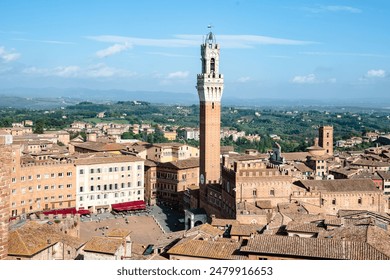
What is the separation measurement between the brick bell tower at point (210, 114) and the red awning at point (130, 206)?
14.2 feet

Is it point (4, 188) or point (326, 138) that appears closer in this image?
point (4, 188)

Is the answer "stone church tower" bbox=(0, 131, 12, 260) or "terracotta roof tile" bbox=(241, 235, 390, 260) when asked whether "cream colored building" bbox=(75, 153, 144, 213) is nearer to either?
"terracotta roof tile" bbox=(241, 235, 390, 260)

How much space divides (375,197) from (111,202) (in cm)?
1456

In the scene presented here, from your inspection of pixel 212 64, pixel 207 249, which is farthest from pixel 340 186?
pixel 207 249

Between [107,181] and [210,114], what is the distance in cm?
740

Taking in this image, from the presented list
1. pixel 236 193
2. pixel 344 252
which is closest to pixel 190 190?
pixel 236 193

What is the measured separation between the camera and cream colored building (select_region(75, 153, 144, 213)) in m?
30.5

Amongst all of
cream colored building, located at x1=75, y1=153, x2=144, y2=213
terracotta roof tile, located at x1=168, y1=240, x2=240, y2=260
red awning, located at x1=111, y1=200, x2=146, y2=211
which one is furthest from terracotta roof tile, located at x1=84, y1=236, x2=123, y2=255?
cream colored building, located at x1=75, y1=153, x2=144, y2=213

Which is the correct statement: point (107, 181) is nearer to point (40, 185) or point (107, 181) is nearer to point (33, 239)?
point (40, 185)

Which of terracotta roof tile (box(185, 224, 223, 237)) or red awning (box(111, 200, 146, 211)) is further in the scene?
red awning (box(111, 200, 146, 211))

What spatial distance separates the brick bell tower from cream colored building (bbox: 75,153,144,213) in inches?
201

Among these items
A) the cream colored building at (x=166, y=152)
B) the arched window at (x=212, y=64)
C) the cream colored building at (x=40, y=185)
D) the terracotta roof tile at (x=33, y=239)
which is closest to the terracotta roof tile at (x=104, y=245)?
the terracotta roof tile at (x=33, y=239)

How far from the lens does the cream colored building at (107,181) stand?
30.5 m

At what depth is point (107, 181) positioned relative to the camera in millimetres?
31391
